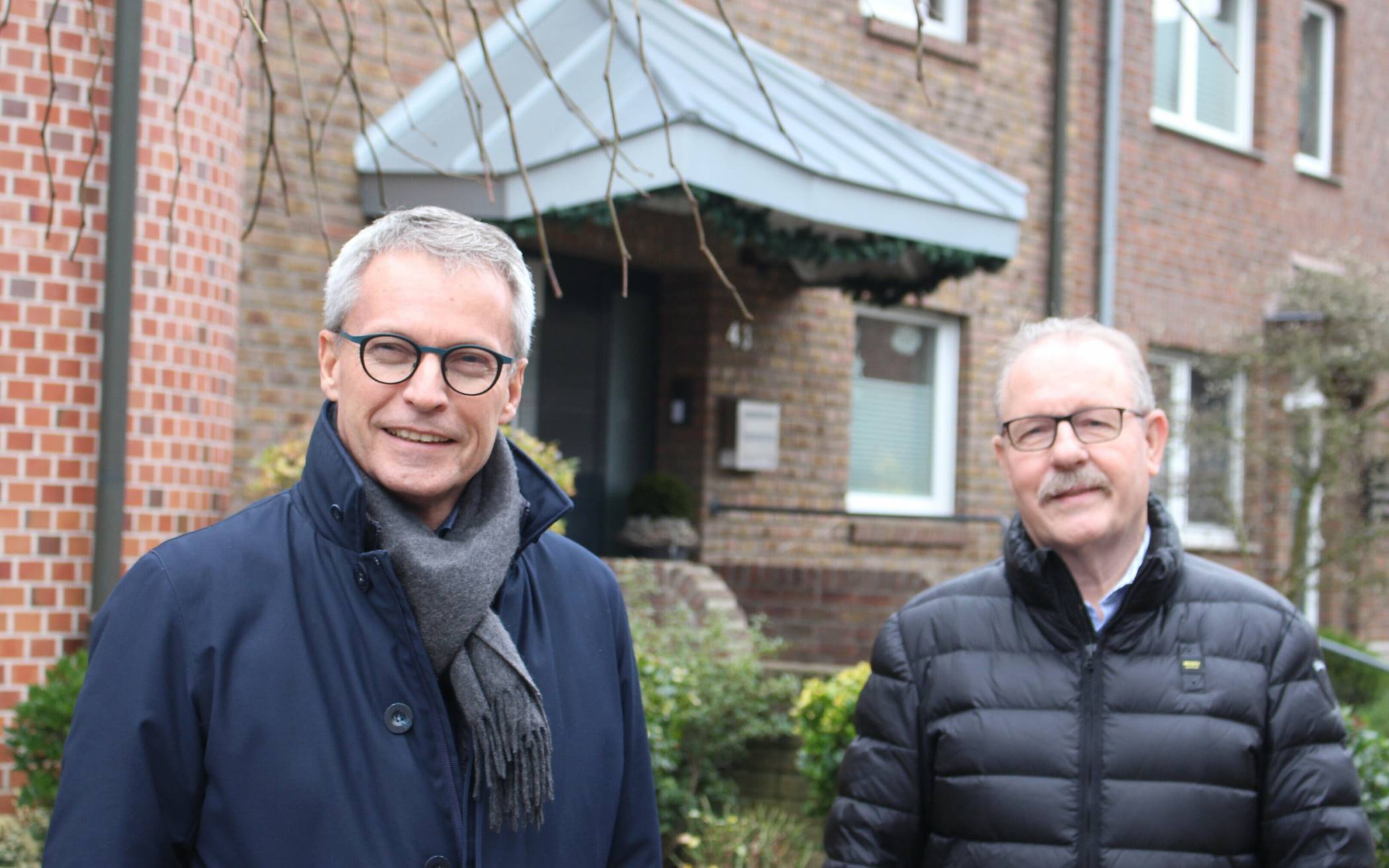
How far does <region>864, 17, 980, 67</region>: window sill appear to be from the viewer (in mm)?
9188

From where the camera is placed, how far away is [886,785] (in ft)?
8.92

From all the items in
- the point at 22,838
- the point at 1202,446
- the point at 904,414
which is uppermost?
the point at 904,414

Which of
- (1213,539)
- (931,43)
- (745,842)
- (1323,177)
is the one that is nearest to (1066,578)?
(745,842)

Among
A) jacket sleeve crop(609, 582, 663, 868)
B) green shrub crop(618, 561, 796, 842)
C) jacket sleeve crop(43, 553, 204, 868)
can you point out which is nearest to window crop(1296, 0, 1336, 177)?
green shrub crop(618, 561, 796, 842)

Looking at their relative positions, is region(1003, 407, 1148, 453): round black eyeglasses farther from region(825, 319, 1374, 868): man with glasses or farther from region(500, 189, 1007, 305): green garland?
region(500, 189, 1007, 305): green garland

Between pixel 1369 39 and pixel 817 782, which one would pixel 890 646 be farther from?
pixel 1369 39

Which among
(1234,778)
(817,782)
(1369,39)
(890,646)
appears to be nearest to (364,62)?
(817,782)

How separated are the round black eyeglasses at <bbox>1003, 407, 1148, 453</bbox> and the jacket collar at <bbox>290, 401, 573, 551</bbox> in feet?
3.45

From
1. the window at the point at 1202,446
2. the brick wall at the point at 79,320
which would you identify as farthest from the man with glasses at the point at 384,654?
the window at the point at 1202,446

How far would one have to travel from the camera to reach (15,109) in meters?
5.23

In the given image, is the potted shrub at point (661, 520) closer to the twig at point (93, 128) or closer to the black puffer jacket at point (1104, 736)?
the twig at point (93, 128)

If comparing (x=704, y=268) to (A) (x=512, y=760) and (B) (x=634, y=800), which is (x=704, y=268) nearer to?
(B) (x=634, y=800)

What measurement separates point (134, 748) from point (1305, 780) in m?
1.96

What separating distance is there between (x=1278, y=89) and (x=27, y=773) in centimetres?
1090
